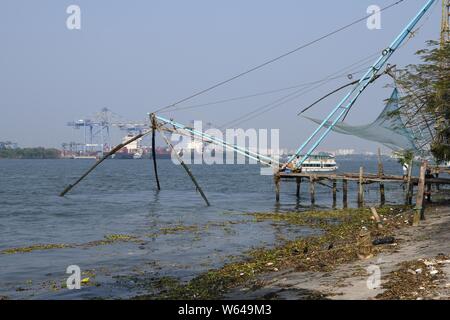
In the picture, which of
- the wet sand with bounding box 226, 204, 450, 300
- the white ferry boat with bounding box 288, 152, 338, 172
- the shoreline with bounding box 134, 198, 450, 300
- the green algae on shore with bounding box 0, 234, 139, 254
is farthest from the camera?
the white ferry boat with bounding box 288, 152, 338, 172

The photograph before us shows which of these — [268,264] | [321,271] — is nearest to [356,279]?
[321,271]

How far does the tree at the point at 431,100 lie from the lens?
74.0 feet

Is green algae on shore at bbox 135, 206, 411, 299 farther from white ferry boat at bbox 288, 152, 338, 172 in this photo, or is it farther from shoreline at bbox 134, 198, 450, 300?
white ferry boat at bbox 288, 152, 338, 172

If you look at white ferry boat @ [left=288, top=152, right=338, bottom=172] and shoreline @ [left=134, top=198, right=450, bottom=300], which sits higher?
white ferry boat @ [left=288, top=152, right=338, bottom=172]

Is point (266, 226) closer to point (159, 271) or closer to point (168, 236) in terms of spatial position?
point (168, 236)

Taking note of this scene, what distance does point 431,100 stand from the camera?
23516 millimetres

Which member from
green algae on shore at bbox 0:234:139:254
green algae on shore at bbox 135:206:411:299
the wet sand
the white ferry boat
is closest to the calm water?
green algae on shore at bbox 0:234:139:254

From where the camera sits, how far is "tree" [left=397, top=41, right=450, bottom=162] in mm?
22562

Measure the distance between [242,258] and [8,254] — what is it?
29.0 ft

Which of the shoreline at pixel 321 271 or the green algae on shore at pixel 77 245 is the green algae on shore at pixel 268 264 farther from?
the green algae on shore at pixel 77 245

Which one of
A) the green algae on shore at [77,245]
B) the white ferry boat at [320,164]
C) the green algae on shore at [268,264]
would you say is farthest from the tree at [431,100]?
the white ferry boat at [320,164]

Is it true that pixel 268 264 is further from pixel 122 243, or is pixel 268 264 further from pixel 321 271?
pixel 122 243

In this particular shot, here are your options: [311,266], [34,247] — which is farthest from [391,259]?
[34,247]

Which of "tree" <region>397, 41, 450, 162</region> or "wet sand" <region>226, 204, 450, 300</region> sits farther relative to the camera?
"tree" <region>397, 41, 450, 162</region>
